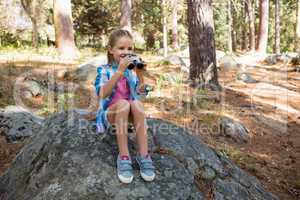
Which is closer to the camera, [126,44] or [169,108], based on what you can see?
[126,44]

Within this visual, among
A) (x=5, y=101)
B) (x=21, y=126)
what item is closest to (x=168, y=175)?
(x=21, y=126)

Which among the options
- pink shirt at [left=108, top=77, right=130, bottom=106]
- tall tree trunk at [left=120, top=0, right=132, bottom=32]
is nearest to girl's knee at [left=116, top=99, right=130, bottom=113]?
pink shirt at [left=108, top=77, right=130, bottom=106]

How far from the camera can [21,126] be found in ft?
21.3

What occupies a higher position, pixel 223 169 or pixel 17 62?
pixel 17 62

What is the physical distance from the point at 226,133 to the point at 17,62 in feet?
25.3

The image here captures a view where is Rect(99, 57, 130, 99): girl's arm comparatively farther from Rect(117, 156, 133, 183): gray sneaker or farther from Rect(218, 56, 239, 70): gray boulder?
Rect(218, 56, 239, 70): gray boulder

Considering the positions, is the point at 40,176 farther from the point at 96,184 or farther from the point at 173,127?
the point at 173,127

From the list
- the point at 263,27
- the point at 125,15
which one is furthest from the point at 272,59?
the point at 125,15

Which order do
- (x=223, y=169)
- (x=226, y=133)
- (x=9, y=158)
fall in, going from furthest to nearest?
(x=226, y=133), (x=9, y=158), (x=223, y=169)

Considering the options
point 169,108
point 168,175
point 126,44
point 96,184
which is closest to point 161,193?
point 168,175

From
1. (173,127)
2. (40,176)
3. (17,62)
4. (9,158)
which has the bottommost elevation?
(9,158)

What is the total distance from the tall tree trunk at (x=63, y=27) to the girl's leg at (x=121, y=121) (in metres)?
11.2

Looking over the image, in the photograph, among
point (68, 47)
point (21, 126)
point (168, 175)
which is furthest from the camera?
point (68, 47)

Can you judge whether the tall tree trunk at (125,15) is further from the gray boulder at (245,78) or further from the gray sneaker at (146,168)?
the gray sneaker at (146,168)
